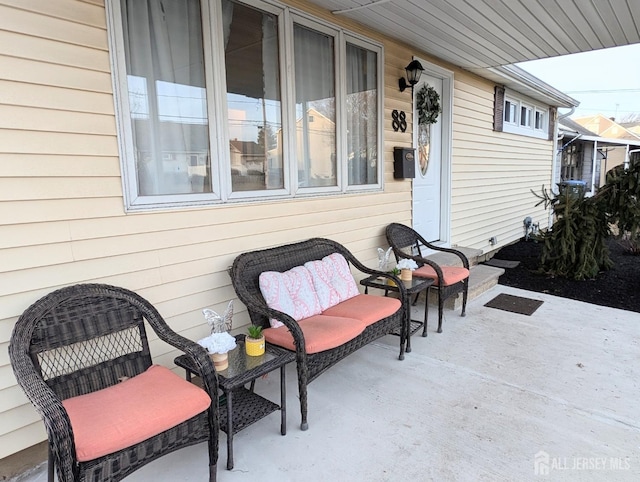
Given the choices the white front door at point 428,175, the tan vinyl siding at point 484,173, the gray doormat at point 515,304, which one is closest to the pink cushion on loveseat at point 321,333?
the gray doormat at point 515,304

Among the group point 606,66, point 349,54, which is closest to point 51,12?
point 349,54

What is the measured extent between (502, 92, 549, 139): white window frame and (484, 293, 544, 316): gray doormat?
11.6 ft

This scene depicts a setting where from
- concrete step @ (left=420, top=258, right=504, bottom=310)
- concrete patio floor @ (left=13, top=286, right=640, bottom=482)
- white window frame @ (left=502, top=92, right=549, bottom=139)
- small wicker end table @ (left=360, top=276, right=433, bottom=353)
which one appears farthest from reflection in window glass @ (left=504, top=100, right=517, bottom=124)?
small wicker end table @ (left=360, top=276, right=433, bottom=353)

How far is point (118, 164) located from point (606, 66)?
4105 cm

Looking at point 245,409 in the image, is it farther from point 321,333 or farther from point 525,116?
point 525,116

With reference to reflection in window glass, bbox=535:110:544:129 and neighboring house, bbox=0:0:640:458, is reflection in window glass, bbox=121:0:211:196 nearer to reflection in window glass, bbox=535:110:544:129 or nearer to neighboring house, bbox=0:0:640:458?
neighboring house, bbox=0:0:640:458

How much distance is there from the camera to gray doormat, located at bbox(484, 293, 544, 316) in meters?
4.35

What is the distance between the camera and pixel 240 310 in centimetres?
302

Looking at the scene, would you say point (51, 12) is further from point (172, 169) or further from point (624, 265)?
point (624, 265)

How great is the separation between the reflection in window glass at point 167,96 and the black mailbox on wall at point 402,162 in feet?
7.89

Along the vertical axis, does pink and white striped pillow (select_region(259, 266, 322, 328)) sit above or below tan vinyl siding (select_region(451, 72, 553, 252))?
below

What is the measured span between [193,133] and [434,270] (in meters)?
2.54

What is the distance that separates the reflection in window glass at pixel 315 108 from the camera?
342 cm

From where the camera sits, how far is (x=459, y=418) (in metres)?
2.44
